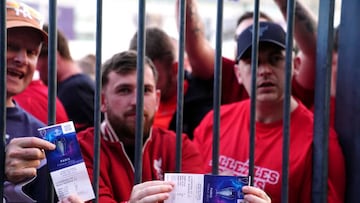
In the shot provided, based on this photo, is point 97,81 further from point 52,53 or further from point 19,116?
point 19,116

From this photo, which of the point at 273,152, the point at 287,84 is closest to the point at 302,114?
the point at 273,152

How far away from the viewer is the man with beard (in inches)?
80.8

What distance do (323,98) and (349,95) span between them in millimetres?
182

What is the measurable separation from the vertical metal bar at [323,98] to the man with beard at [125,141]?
1.65 ft

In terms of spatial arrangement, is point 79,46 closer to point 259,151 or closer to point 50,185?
point 259,151

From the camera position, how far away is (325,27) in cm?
179

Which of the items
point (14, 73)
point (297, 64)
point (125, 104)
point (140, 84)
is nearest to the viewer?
point (140, 84)

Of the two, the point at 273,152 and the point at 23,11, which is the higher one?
the point at 23,11

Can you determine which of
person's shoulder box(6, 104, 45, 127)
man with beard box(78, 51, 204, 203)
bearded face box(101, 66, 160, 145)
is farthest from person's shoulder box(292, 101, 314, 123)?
person's shoulder box(6, 104, 45, 127)

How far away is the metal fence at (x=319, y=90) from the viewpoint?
1.58 m

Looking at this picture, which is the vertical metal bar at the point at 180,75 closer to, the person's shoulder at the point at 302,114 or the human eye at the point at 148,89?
the human eye at the point at 148,89

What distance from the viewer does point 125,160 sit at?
2.15 metres

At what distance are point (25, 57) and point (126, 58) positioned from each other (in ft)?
1.68

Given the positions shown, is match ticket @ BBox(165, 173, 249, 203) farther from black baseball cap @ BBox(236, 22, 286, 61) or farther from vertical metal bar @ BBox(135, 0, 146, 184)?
black baseball cap @ BBox(236, 22, 286, 61)
